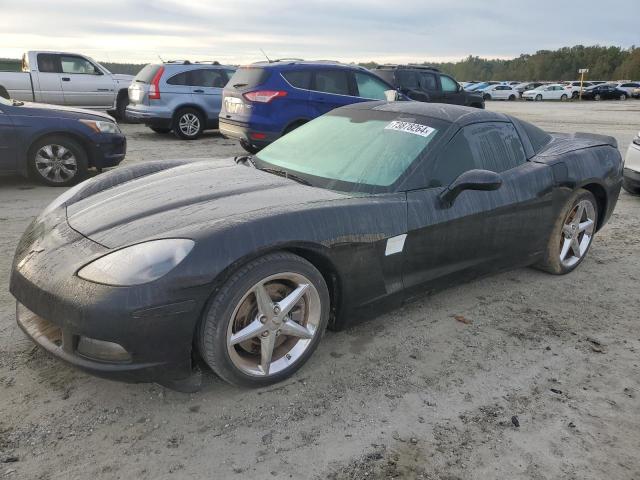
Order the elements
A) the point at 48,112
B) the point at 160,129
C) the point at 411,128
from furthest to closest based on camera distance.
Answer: the point at 160,129
the point at 48,112
the point at 411,128

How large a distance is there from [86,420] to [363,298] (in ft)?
4.78

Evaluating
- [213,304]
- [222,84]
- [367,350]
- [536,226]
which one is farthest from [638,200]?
[222,84]

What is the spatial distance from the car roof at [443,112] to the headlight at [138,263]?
1.99 meters

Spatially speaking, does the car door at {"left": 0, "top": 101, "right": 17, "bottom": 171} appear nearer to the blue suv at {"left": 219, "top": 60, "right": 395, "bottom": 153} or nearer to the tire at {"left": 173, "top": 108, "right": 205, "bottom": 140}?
the blue suv at {"left": 219, "top": 60, "right": 395, "bottom": 153}

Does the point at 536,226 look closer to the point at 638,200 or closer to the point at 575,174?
the point at 575,174

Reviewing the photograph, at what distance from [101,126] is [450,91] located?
9835 millimetres

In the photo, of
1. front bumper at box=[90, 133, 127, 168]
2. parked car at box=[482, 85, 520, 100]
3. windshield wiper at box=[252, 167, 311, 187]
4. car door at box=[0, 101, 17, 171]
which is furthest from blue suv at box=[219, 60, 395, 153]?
parked car at box=[482, 85, 520, 100]

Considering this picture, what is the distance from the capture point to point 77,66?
12.6 meters

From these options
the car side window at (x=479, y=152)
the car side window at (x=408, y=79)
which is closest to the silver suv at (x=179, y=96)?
the car side window at (x=408, y=79)

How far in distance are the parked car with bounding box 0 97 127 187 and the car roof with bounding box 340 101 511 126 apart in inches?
167

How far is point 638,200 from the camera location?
272 inches

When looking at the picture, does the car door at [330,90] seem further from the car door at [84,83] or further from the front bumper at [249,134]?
the car door at [84,83]

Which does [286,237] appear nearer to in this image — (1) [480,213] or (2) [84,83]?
(1) [480,213]

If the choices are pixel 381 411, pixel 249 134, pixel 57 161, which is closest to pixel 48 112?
pixel 57 161
